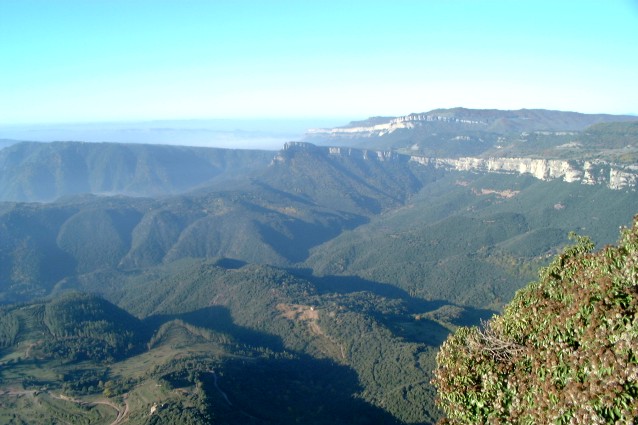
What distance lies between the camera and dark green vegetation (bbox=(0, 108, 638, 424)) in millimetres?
64125

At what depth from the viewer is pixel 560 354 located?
15086 mm

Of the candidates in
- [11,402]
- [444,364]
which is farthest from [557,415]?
[11,402]

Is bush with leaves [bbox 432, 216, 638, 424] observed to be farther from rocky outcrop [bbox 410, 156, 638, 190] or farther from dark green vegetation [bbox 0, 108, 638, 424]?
rocky outcrop [bbox 410, 156, 638, 190]

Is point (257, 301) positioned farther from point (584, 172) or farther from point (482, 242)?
point (584, 172)

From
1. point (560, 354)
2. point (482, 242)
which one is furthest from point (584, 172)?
point (560, 354)

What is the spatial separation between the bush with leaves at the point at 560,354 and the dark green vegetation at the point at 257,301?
42.6m

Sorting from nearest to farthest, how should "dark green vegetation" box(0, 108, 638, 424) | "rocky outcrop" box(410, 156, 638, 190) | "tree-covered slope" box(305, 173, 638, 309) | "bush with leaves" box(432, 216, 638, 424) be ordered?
"bush with leaves" box(432, 216, 638, 424) → "dark green vegetation" box(0, 108, 638, 424) → "tree-covered slope" box(305, 173, 638, 309) → "rocky outcrop" box(410, 156, 638, 190)

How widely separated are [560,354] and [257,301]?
94236mm

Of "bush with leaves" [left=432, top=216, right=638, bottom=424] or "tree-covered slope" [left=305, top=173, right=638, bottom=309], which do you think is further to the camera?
"tree-covered slope" [left=305, top=173, right=638, bottom=309]

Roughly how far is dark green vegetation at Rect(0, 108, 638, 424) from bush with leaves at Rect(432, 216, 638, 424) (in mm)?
42632

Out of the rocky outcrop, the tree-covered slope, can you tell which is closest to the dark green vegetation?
the tree-covered slope

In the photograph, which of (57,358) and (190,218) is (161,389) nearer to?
(57,358)

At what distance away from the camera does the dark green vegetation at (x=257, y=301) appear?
64.1 m

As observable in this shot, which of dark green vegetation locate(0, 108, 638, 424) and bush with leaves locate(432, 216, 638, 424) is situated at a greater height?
bush with leaves locate(432, 216, 638, 424)
